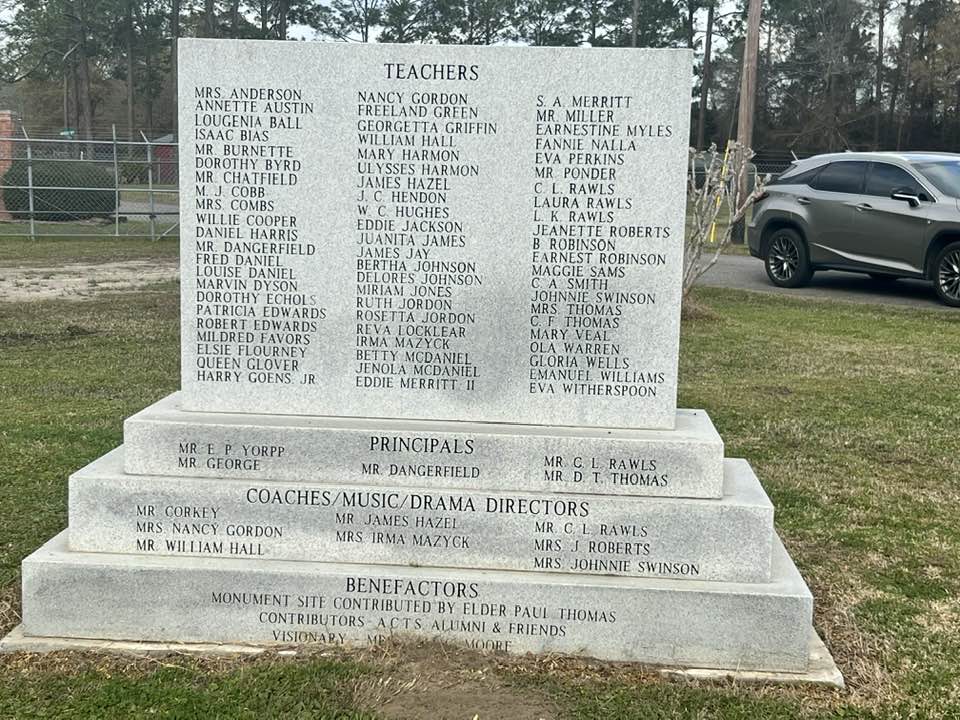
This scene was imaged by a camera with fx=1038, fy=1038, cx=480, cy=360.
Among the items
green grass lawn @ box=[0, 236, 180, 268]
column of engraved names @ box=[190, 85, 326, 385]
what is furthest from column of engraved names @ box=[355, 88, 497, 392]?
green grass lawn @ box=[0, 236, 180, 268]

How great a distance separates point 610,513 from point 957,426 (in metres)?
4.31

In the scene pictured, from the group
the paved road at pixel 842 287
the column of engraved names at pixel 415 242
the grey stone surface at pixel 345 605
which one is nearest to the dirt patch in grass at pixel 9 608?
the grey stone surface at pixel 345 605

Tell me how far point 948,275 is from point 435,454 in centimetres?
1068

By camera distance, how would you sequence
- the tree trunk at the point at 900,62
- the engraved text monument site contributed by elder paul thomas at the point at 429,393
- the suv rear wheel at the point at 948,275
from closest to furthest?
1. the engraved text monument site contributed by elder paul thomas at the point at 429,393
2. the suv rear wheel at the point at 948,275
3. the tree trunk at the point at 900,62

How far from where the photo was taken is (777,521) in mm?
5023

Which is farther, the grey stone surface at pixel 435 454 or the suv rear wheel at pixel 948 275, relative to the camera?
the suv rear wheel at pixel 948 275

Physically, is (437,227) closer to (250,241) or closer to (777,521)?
(250,241)

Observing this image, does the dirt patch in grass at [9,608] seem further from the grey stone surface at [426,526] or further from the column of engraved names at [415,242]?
the column of engraved names at [415,242]

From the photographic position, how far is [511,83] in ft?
12.0

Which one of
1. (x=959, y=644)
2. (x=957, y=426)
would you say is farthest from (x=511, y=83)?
(x=957, y=426)

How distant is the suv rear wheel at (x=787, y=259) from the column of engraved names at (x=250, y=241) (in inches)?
459

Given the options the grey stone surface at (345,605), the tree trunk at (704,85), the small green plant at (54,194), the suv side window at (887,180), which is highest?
the tree trunk at (704,85)

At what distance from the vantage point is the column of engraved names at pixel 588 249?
12.0ft

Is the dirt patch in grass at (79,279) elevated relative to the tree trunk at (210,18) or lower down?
lower down
